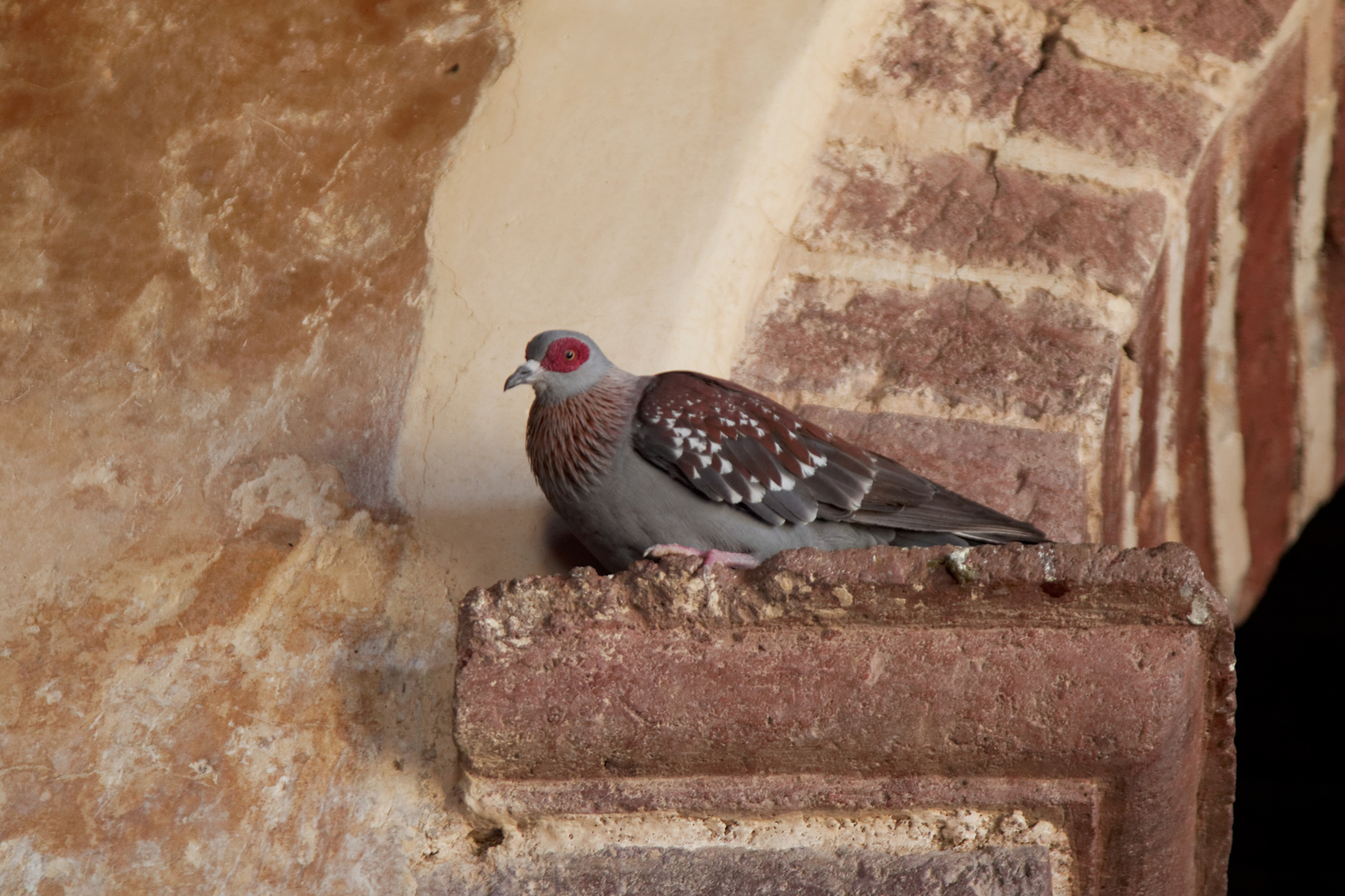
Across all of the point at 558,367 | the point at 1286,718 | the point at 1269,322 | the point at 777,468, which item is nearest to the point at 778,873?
the point at 777,468

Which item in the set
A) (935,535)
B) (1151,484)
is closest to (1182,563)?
(935,535)

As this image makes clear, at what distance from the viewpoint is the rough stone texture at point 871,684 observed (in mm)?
1407

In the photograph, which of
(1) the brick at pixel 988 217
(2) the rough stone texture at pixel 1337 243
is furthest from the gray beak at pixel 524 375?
(2) the rough stone texture at pixel 1337 243

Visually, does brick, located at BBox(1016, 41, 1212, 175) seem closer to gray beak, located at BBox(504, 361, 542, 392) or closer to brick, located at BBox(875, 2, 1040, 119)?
brick, located at BBox(875, 2, 1040, 119)

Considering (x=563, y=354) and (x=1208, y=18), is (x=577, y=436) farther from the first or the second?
(x=1208, y=18)

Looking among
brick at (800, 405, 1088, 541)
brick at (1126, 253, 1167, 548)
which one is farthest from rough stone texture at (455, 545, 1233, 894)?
brick at (1126, 253, 1167, 548)

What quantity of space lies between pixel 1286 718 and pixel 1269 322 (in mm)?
2284

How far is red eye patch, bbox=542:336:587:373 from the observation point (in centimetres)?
167

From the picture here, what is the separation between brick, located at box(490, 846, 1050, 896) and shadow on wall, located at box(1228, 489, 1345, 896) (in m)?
3.05

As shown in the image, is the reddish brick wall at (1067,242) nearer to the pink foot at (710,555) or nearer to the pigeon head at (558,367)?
the pigeon head at (558,367)

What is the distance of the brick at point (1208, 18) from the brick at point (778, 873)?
153cm

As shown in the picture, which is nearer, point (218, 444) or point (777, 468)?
point (777, 468)

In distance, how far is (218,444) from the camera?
1.78 meters

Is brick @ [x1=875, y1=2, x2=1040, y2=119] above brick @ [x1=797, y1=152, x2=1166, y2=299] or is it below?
above
